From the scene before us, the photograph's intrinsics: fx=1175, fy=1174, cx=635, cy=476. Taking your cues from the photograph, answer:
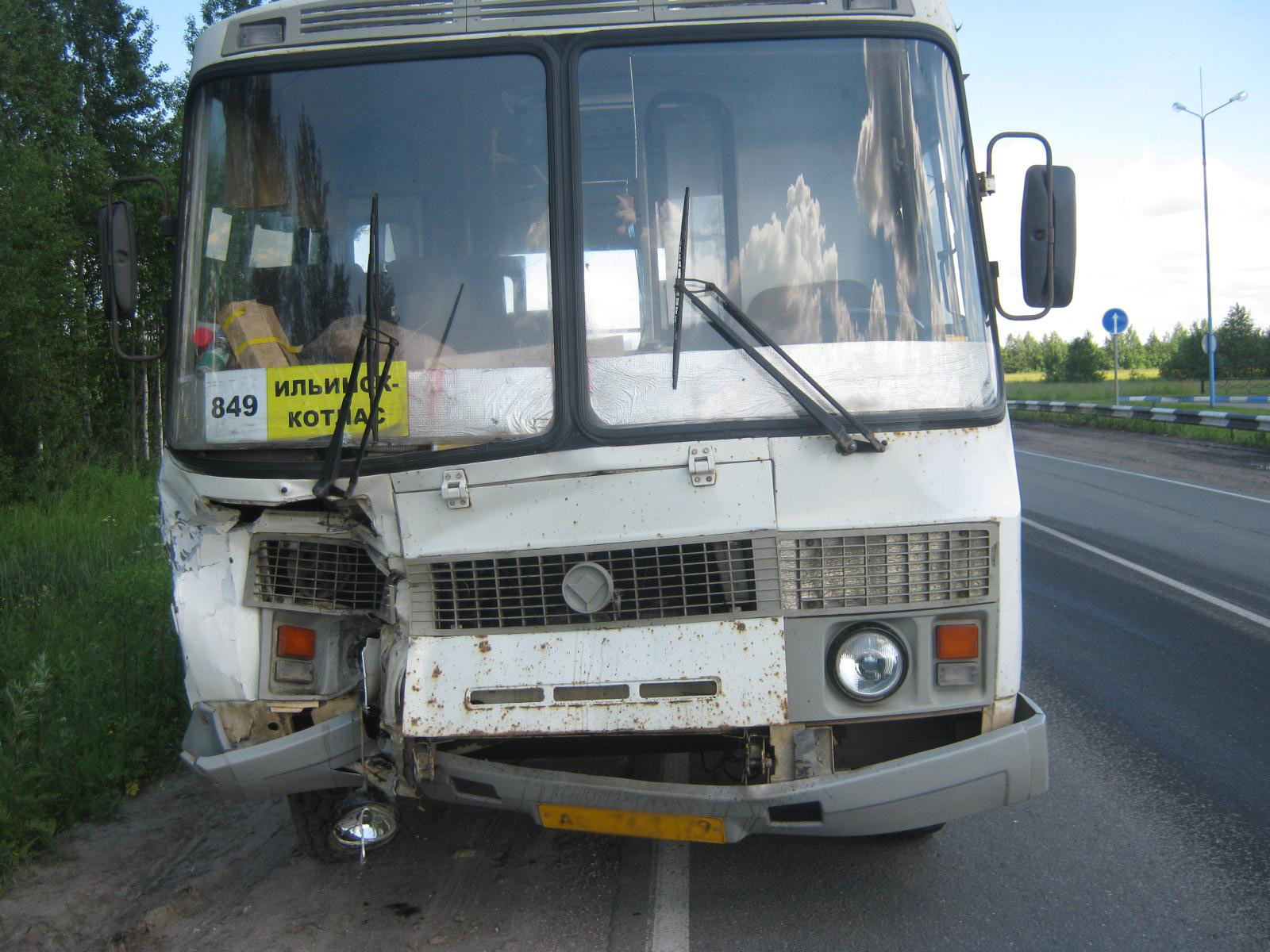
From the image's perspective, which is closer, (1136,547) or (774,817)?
(774,817)

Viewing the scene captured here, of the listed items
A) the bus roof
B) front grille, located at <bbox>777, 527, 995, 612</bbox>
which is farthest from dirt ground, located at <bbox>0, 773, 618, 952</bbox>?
the bus roof

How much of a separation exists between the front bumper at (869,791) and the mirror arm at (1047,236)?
128 centimetres

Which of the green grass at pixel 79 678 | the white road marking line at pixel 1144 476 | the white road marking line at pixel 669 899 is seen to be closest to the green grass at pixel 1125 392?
the white road marking line at pixel 1144 476

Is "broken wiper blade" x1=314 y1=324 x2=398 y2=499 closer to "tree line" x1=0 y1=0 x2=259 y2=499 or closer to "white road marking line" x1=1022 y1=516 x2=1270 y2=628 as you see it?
"tree line" x1=0 y1=0 x2=259 y2=499

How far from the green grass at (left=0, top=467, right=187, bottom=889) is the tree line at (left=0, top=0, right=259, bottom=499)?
1.34m

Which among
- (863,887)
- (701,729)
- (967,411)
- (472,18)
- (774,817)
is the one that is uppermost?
(472,18)

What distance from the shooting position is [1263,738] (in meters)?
5.49

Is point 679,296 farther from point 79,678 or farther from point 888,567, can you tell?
point 79,678

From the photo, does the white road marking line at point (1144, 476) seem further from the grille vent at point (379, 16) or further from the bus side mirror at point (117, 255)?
the bus side mirror at point (117, 255)

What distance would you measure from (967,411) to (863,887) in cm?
170

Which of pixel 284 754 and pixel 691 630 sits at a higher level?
pixel 691 630

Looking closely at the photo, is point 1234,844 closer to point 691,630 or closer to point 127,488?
point 691,630

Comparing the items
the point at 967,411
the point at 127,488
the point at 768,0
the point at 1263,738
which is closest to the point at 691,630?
the point at 967,411

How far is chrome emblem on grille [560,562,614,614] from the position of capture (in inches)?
135
